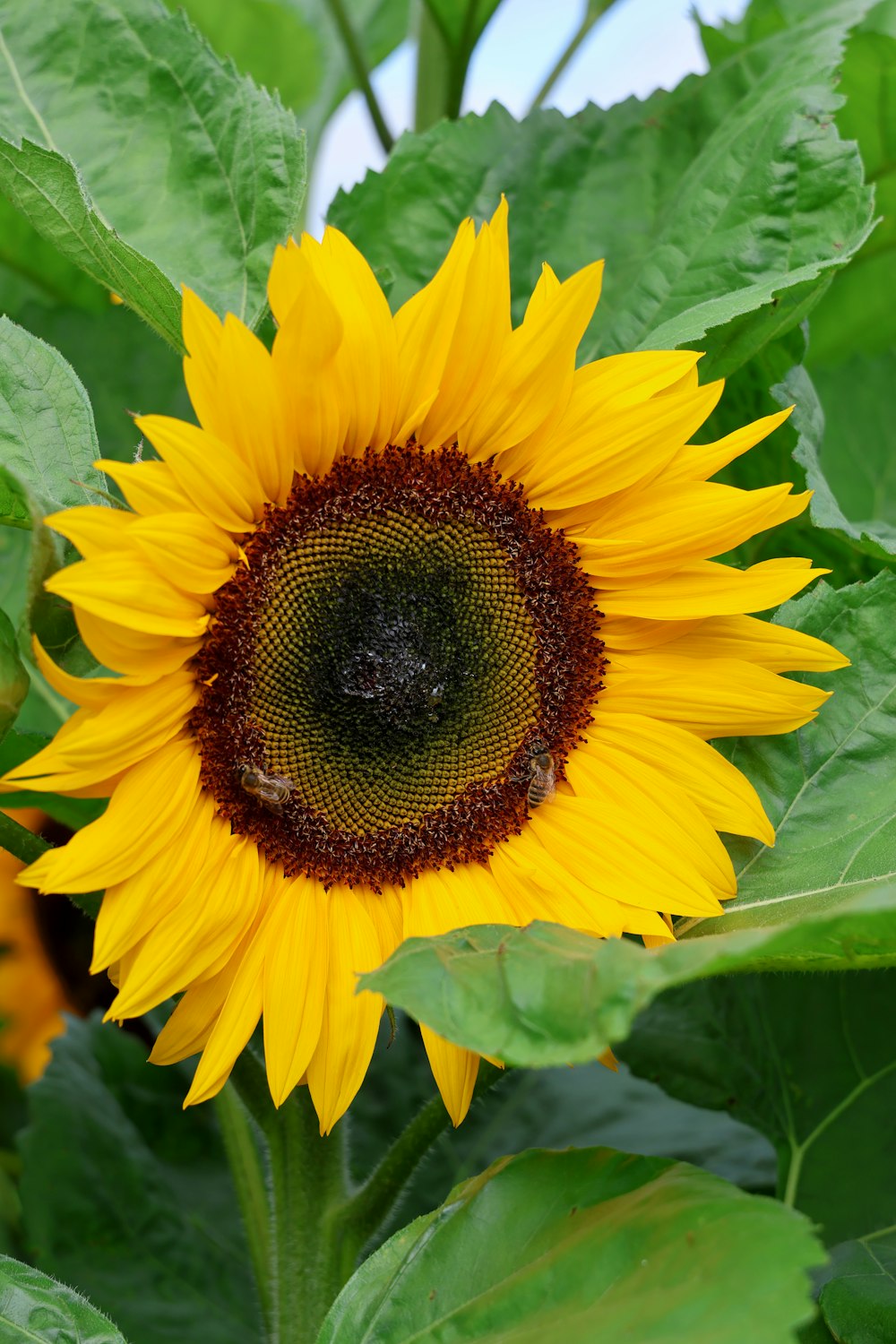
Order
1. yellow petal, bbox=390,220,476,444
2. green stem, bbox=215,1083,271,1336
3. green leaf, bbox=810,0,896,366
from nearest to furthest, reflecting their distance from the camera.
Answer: yellow petal, bbox=390,220,476,444, green stem, bbox=215,1083,271,1336, green leaf, bbox=810,0,896,366

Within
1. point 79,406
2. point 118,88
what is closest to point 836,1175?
point 79,406

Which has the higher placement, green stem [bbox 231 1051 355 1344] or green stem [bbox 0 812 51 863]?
green stem [bbox 0 812 51 863]

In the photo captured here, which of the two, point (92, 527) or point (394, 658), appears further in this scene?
point (394, 658)

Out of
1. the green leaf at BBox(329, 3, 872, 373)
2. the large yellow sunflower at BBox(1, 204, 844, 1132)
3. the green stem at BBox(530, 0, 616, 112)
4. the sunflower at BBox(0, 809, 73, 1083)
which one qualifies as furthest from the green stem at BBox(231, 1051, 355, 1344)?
the green stem at BBox(530, 0, 616, 112)

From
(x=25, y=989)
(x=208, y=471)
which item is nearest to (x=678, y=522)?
(x=208, y=471)

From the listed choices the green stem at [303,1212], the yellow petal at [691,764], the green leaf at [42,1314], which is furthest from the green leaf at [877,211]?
the green leaf at [42,1314]

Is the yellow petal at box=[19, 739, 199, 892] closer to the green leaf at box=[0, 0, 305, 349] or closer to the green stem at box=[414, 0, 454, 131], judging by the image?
the green leaf at box=[0, 0, 305, 349]

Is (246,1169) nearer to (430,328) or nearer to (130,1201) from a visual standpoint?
(130,1201)
